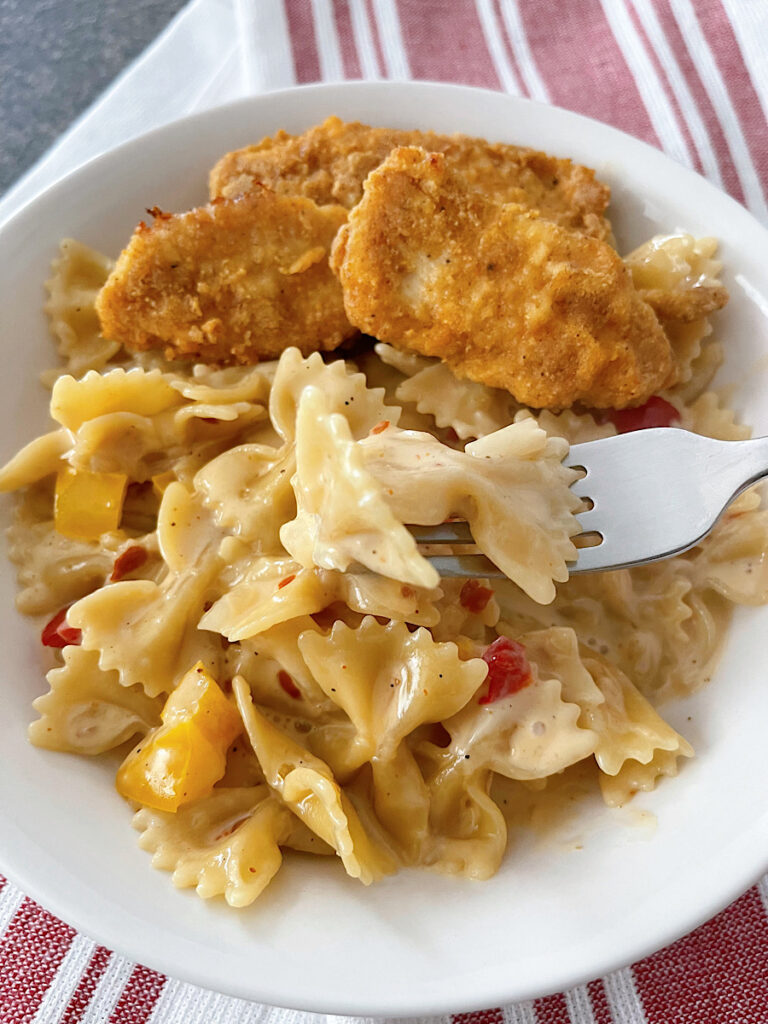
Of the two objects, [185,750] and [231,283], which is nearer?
[185,750]

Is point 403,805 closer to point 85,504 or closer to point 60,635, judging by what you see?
point 60,635

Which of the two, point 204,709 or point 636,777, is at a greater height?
point 204,709

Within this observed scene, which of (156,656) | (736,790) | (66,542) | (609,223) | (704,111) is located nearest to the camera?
(736,790)

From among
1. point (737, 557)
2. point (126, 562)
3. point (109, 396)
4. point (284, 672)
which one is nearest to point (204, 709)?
point (284, 672)

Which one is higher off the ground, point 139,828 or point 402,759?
point 139,828

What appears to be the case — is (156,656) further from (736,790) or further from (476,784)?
(736,790)

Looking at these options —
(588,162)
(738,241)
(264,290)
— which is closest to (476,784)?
(264,290)
